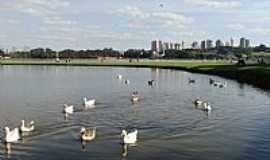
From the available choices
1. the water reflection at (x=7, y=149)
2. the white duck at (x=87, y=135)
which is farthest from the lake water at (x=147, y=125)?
the white duck at (x=87, y=135)

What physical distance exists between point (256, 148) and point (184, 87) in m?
39.0

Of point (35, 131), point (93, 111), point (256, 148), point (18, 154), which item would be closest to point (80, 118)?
point (93, 111)

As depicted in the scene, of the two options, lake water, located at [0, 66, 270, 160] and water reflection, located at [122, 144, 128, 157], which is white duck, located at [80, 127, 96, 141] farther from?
water reflection, located at [122, 144, 128, 157]

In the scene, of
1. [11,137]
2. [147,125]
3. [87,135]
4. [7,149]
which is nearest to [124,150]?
[87,135]

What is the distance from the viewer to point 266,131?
3092cm

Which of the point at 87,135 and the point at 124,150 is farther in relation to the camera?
the point at 87,135

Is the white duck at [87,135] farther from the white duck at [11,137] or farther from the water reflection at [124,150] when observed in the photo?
the white duck at [11,137]

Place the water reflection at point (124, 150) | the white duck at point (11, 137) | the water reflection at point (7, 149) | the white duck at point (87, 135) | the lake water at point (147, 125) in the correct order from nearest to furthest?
the water reflection at point (7, 149)
the water reflection at point (124, 150)
the lake water at point (147, 125)
the white duck at point (11, 137)
the white duck at point (87, 135)

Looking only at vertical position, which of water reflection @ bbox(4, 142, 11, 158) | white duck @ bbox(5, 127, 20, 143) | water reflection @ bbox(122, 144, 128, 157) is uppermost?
white duck @ bbox(5, 127, 20, 143)

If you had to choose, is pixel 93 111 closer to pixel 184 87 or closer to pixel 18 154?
pixel 18 154

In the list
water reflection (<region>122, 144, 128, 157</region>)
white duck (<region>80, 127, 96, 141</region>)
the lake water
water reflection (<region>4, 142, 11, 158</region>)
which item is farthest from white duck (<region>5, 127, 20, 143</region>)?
water reflection (<region>122, 144, 128, 157</region>)

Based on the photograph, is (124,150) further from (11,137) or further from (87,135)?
(11,137)

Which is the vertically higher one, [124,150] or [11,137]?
[11,137]

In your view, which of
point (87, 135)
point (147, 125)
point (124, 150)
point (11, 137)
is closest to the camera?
point (124, 150)
